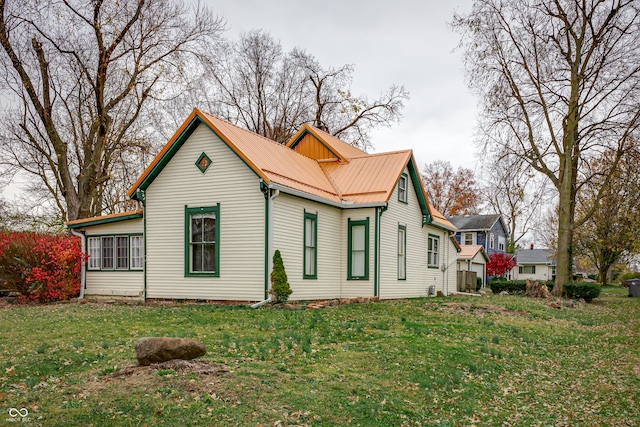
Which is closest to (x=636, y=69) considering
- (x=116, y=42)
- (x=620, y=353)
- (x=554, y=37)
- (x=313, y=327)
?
(x=554, y=37)

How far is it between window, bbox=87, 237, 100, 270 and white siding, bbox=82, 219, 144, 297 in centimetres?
16

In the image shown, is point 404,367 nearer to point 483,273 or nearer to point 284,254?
point 284,254

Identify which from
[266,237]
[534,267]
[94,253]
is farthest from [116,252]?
[534,267]

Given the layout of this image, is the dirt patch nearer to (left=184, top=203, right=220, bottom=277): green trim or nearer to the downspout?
the downspout

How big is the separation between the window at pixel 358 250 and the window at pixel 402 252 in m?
2.24

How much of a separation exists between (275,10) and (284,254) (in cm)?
672

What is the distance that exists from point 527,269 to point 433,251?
5151cm

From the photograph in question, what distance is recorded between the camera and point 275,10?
574 inches

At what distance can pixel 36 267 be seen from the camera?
18172mm

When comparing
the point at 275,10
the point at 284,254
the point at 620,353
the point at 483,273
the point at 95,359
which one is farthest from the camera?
the point at 483,273

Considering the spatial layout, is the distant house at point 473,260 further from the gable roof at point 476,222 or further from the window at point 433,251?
the window at point 433,251

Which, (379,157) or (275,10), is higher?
(275,10)

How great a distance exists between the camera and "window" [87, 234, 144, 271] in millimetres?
18359

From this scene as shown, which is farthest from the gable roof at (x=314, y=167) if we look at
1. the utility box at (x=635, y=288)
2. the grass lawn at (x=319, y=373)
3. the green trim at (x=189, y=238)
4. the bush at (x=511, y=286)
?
the utility box at (x=635, y=288)
